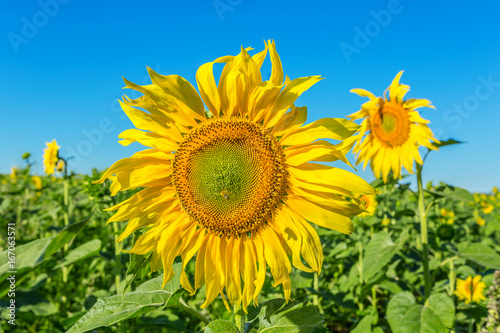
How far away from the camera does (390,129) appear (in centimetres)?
384

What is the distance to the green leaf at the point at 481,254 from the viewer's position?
10.0ft

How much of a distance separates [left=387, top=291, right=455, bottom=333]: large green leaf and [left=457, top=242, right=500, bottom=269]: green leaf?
0.58m

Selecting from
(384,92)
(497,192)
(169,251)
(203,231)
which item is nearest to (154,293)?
(169,251)

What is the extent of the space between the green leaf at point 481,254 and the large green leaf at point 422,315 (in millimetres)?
579

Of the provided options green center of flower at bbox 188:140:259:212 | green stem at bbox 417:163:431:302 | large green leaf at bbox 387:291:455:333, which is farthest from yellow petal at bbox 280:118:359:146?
green stem at bbox 417:163:431:302

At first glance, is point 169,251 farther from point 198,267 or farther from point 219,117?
point 219,117

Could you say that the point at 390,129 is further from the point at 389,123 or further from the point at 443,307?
the point at 443,307

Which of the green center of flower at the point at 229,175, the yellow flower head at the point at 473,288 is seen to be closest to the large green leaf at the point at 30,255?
the green center of flower at the point at 229,175

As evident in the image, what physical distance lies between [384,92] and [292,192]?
104 inches

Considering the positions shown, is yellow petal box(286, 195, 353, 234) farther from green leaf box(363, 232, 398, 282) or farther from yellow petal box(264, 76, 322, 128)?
green leaf box(363, 232, 398, 282)

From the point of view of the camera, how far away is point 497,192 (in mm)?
13359

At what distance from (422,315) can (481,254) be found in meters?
0.99

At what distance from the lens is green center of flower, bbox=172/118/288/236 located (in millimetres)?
1625

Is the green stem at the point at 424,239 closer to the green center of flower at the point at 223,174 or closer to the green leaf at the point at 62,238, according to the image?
the green center of flower at the point at 223,174
